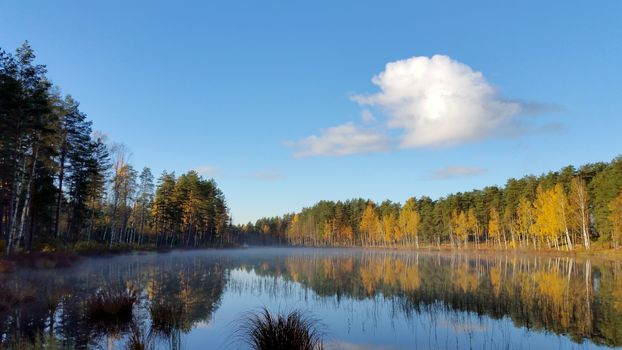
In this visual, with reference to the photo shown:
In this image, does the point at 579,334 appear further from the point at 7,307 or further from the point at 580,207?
the point at 580,207

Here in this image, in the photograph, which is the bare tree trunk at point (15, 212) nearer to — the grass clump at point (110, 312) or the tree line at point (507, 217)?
→ the grass clump at point (110, 312)

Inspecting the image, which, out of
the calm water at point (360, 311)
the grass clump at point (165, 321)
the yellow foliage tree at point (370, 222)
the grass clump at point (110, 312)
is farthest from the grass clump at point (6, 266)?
the yellow foliage tree at point (370, 222)

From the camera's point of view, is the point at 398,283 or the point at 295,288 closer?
the point at 295,288

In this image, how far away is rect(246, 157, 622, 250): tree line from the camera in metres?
66.2

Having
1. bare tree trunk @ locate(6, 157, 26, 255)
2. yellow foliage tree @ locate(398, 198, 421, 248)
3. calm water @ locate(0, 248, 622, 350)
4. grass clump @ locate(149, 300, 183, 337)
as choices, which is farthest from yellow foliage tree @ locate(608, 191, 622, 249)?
bare tree trunk @ locate(6, 157, 26, 255)

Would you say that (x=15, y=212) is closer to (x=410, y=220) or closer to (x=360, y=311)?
(x=360, y=311)

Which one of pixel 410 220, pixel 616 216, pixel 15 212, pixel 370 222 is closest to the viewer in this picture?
pixel 15 212

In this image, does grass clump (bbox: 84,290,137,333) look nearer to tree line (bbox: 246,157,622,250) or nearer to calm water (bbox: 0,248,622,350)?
calm water (bbox: 0,248,622,350)

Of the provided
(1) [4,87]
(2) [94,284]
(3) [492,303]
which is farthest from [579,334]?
(1) [4,87]

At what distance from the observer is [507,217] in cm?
8500

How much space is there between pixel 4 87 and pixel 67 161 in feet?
55.9

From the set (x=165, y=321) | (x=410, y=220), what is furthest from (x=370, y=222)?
(x=165, y=321)

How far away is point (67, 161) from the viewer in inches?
1660

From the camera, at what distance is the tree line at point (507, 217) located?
217 ft
